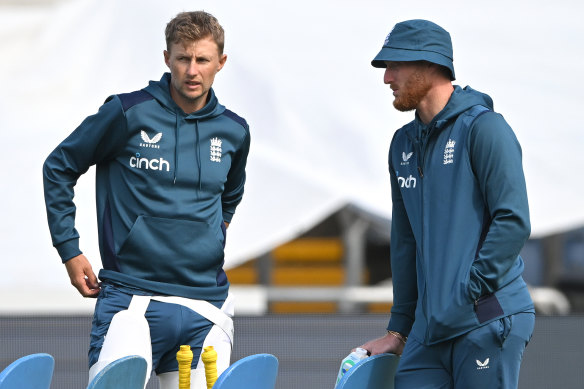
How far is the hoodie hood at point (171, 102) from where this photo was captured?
9.13 feet

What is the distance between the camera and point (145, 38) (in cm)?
686

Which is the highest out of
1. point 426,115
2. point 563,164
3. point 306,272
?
point 426,115

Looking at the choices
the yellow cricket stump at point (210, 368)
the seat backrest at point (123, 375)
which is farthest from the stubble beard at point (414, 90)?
the seat backrest at point (123, 375)

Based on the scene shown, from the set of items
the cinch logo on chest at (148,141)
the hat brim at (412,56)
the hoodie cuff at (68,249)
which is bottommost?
the hoodie cuff at (68,249)

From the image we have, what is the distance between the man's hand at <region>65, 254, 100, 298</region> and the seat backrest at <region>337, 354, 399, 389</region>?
2.46ft

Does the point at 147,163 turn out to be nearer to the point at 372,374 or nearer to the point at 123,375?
the point at 123,375

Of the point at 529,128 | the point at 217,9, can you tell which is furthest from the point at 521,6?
the point at 217,9

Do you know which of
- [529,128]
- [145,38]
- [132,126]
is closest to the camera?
[132,126]

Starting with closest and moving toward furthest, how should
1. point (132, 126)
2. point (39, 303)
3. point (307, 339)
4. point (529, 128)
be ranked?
1. point (132, 126)
2. point (307, 339)
3. point (39, 303)
4. point (529, 128)

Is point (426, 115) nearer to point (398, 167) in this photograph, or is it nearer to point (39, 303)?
point (398, 167)

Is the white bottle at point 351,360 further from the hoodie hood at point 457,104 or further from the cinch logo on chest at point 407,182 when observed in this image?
the hoodie hood at point 457,104

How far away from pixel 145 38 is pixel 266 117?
1.11 m

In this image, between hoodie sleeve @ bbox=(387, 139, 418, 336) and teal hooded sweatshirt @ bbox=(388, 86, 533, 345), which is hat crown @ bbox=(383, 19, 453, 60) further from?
hoodie sleeve @ bbox=(387, 139, 418, 336)

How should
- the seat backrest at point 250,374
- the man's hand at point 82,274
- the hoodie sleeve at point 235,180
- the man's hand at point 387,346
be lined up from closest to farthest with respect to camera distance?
the seat backrest at point 250,374 → the man's hand at point 387,346 → the man's hand at point 82,274 → the hoodie sleeve at point 235,180
